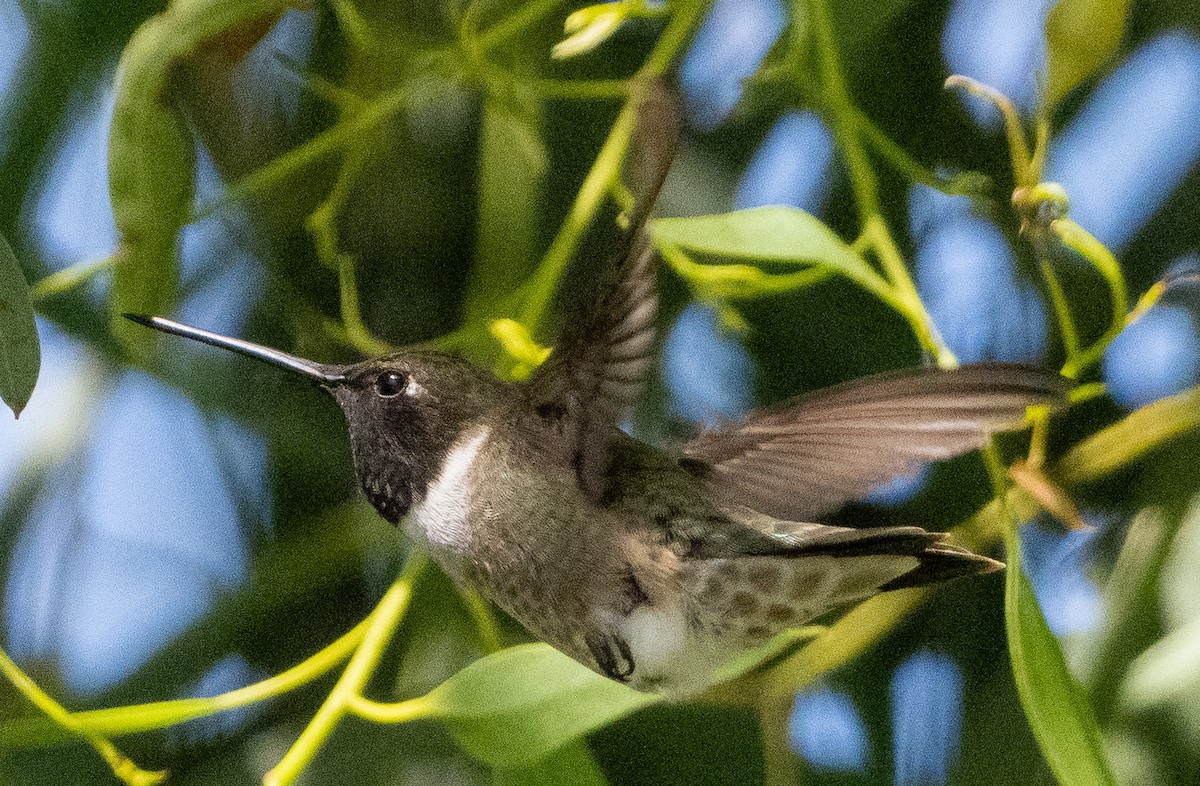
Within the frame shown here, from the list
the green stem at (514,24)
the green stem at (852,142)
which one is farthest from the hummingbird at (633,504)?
the green stem at (514,24)

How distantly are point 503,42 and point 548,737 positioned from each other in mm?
389

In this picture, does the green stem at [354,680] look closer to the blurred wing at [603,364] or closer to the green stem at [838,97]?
the blurred wing at [603,364]

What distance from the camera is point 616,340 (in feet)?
1.31

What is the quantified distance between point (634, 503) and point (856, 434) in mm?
95

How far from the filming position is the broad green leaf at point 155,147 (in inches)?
23.1

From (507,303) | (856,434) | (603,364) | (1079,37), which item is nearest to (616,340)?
(603,364)

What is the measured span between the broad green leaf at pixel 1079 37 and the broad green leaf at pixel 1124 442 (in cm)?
17

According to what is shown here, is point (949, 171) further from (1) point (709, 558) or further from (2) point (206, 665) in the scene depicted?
(2) point (206, 665)

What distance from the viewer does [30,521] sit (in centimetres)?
69

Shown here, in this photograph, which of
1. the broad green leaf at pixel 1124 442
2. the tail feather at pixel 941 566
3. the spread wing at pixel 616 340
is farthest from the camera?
the broad green leaf at pixel 1124 442

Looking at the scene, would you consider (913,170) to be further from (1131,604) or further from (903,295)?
(1131,604)

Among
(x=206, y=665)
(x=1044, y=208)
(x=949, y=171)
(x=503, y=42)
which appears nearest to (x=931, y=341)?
(x=1044, y=208)

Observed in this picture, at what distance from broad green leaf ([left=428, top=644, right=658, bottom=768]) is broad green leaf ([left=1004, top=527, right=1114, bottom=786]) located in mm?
A: 164

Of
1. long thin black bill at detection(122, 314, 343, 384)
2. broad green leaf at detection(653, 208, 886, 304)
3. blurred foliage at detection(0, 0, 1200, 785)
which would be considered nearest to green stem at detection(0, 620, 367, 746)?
blurred foliage at detection(0, 0, 1200, 785)
